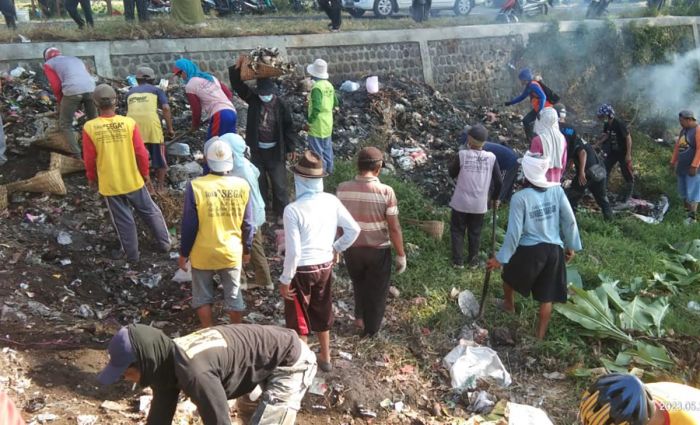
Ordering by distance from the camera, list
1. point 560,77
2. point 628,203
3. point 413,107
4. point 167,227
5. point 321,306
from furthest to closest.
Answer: point 560,77
point 413,107
point 628,203
point 167,227
point 321,306

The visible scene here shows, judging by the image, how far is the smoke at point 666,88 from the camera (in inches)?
538

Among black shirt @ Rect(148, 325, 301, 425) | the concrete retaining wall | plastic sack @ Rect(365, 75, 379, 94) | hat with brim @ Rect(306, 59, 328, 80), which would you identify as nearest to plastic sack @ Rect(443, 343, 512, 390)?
black shirt @ Rect(148, 325, 301, 425)

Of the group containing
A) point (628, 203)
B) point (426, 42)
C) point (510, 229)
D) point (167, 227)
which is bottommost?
point (628, 203)

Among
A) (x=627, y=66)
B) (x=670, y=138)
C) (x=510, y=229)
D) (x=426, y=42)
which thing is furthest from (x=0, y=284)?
(x=627, y=66)

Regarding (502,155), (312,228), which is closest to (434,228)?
(502,155)

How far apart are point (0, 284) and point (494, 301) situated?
422cm

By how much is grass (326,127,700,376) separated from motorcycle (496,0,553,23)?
6.50 m

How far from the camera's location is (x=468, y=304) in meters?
5.58

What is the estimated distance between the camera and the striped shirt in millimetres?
4367

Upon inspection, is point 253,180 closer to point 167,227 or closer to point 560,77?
point 167,227

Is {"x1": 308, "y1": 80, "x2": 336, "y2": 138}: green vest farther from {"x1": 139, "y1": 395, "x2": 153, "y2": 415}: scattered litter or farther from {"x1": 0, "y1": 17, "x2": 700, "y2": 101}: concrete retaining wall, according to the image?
{"x1": 139, "y1": 395, "x2": 153, "y2": 415}: scattered litter

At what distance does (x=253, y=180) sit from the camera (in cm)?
493

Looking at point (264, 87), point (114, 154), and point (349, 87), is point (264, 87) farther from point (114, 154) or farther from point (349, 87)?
point (349, 87)

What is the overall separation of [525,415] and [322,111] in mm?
4055
